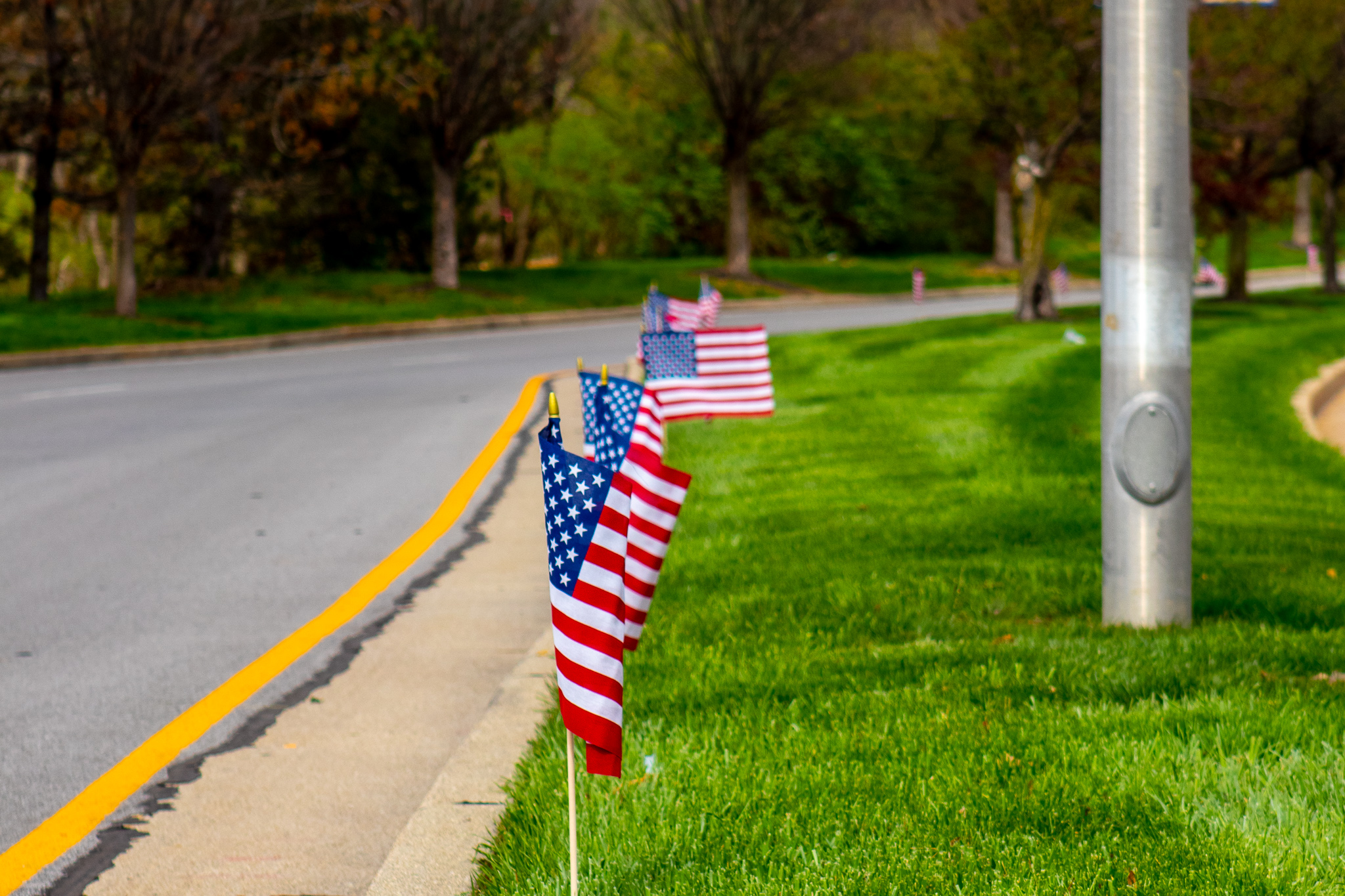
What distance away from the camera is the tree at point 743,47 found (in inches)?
1420

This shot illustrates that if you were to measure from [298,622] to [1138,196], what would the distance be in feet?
12.7

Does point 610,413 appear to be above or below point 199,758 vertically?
above

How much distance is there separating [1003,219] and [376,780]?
168ft

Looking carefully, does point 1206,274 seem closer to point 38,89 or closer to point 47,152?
point 47,152

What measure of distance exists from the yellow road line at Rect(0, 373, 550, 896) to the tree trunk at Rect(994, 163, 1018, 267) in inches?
1817

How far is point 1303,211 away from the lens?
221ft

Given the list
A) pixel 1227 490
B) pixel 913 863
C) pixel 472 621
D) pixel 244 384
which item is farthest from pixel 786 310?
pixel 913 863

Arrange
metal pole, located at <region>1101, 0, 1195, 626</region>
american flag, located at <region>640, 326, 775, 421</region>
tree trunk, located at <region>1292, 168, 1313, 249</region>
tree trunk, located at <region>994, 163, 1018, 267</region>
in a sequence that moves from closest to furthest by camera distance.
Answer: metal pole, located at <region>1101, 0, 1195, 626</region> < american flag, located at <region>640, 326, 775, 421</region> < tree trunk, located at <region>994, 163, 1018, 267</region> < tree trunk, located at <region>1292, 168, 1313, 249</region>

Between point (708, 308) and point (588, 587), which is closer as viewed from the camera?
point (588, 587)

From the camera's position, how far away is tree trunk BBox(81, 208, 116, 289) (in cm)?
4353

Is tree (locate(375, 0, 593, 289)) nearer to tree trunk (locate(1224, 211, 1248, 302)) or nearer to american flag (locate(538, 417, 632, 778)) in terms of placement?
tree trunk (locate(1224, 211, 1248, 302))

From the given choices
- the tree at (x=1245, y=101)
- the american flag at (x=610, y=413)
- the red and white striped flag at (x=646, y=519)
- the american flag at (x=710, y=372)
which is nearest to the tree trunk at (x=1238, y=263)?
the tree at (x=1245, y=101)

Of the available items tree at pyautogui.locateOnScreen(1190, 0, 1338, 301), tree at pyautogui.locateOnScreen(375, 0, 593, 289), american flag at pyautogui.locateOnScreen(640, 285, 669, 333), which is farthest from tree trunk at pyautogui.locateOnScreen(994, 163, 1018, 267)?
american flag at pyautogui.locateOnScreen(640, 285, 669, 333)

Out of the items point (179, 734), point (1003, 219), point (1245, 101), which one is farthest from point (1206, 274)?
point (179, 734)
